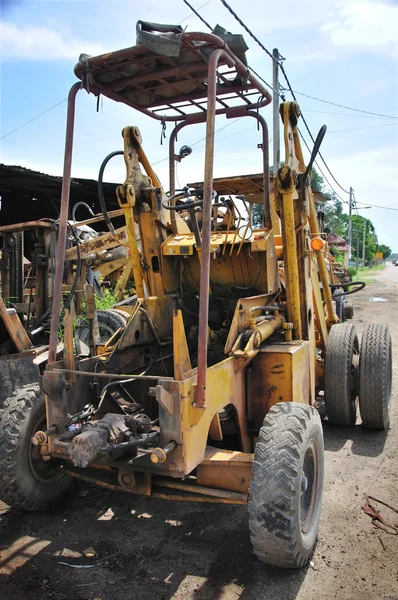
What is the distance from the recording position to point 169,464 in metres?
3.03

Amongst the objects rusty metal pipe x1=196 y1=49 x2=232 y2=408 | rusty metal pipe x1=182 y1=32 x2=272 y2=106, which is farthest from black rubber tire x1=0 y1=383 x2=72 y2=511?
rusty metal pipe x1=182 y1=32 x2=272 y2=106

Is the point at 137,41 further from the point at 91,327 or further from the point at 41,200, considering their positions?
the point at 41,200

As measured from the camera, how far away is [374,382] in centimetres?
540

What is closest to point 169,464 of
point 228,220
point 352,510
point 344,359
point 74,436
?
point 74,436

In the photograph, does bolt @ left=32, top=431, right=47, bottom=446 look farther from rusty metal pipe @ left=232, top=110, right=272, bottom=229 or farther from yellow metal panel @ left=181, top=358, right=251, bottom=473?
rusty metal pipe @ left=232, top=110, right=272, bottom=229

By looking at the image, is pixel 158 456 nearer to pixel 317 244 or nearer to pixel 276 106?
pixel 317 244

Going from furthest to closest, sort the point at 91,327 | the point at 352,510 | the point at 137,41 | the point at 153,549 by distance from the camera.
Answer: the point at 91,327 < the point at 352,510 < the point at 153,549 < the point at 137,41

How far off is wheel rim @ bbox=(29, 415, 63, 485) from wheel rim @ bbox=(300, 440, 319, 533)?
1.84m

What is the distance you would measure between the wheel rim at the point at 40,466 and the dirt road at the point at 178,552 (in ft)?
0.94

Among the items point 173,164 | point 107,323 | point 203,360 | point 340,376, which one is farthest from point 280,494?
point 107,323

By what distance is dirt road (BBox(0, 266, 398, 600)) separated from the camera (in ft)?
9.88

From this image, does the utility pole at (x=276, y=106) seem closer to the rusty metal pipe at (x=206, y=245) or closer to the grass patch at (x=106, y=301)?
the grass patch at (x=106, y=301)

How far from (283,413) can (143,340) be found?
4.78 ft

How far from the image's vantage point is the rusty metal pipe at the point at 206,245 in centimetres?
285
